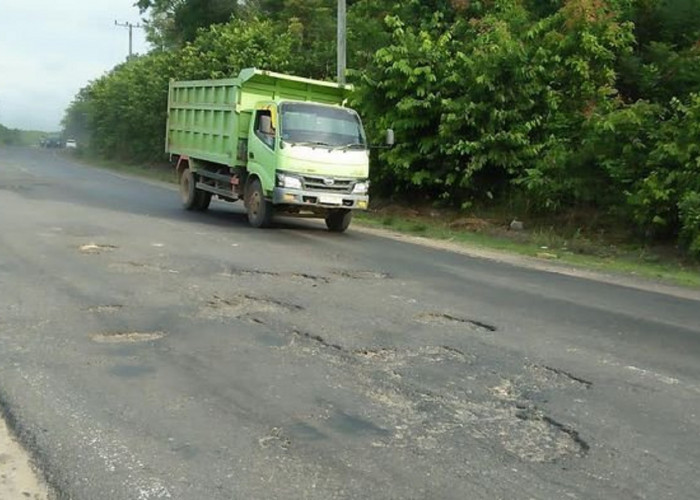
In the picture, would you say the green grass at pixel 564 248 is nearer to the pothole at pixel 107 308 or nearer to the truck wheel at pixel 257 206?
the truck wheel at pixel 257 206

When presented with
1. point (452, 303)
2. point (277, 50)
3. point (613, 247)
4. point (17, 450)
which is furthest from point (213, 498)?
point (277, 50)

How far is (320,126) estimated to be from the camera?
1502 cm

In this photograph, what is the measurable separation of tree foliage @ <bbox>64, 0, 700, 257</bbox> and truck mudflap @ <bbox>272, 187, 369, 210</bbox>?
4.14 meters

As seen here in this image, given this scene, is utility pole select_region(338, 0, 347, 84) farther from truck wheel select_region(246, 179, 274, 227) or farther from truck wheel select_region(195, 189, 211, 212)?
truck wheel select_region(246, 179, 274, 227)

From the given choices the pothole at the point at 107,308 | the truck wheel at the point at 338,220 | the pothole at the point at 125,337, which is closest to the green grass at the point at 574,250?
the truck wheel at the point at 338,220

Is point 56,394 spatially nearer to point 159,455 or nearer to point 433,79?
point 159,455

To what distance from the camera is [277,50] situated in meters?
30.5

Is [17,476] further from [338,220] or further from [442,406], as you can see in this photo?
[338,220]

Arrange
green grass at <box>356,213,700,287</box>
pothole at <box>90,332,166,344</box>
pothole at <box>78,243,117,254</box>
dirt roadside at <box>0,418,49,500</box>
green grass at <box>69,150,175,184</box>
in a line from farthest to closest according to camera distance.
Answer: green grass at <box>69,150,175,184</box>, green grass at <box>356,213,700,287</box>, pothole at <box>78,243,117,254</box>, pothole at <box>90,332,166,344</box>, dirt roadside at <box>0,418,49,500</box>

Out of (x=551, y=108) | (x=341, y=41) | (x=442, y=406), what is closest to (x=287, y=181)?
(x=551, y=108)

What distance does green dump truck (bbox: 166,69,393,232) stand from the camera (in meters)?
14.4

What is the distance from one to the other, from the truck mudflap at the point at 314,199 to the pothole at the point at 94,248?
3529mm

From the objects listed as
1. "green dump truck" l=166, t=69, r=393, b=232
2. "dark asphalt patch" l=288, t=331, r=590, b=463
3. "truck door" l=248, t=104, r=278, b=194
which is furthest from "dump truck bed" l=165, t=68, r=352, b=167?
"dark asphalt patch" l=288, t=331, r=590, b=463

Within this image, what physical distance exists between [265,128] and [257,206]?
1.49 meters
